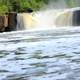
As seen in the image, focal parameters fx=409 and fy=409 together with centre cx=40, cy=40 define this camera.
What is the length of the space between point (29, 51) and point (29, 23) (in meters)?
22.7

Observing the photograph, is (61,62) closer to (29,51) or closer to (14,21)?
(29,51)

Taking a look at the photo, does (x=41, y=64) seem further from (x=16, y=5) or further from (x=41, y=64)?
(x=16, y=5)

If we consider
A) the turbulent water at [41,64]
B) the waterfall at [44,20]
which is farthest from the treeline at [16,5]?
the turbulent water at [41,64]

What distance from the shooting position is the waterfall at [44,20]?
3829 cm

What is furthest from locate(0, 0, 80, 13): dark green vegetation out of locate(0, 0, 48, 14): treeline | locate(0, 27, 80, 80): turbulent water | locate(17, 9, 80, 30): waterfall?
locate(0, 27, 80, 80): turbulent water

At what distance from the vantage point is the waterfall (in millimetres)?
38291

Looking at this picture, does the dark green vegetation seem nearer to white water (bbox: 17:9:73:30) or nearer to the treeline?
the treeline

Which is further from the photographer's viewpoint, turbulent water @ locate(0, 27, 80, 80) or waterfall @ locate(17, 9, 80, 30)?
waterfall @ locate(17, 9, 80, 30)

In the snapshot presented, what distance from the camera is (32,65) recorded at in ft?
41.1

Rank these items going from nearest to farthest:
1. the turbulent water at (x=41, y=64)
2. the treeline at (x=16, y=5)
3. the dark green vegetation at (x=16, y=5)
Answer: the turbulent water at (x=41, y=64)
the dark green vegetation at (x=16, y=5)
the treeline at (x=16, y=5)

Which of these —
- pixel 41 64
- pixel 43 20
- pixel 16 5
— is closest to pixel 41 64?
pixel 41 64

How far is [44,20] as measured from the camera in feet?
140

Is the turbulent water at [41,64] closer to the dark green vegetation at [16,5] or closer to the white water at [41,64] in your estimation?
the white water at [41,64]

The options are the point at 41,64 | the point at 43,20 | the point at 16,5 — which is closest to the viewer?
the point at 41,64
